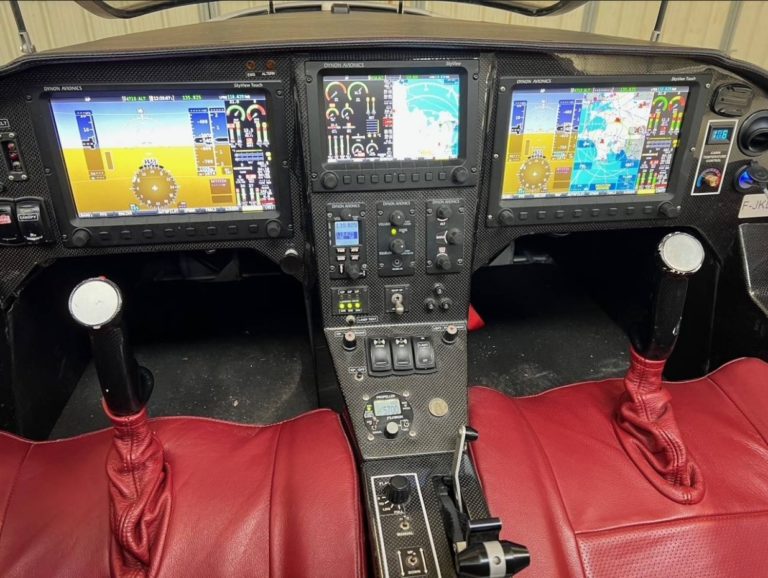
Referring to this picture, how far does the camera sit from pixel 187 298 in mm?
2293

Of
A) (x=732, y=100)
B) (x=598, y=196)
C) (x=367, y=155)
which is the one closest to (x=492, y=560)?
(x=367, y=155)

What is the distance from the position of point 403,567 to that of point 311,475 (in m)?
0.24

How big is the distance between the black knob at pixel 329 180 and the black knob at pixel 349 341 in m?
0.37

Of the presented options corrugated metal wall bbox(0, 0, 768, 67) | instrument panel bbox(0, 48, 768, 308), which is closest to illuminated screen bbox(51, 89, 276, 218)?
instrument panel bbox(0, 48, 768, 308)

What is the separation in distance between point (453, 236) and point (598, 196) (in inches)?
16.7

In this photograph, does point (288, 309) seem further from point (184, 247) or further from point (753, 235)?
point (753, 235)

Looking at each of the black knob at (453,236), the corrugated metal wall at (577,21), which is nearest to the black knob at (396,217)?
the black knob at (453,236)

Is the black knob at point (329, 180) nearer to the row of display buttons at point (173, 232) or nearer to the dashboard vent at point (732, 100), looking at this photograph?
the row of display buttons at point (173, 232)

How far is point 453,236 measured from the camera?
1410 millimetres

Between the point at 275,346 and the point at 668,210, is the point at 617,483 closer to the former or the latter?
the point at 668,210

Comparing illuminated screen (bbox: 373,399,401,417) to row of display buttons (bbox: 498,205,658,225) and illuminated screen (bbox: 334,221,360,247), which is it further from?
row of display buttons (bbox: 498,205,658,225)

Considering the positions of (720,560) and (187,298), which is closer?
(720,560)

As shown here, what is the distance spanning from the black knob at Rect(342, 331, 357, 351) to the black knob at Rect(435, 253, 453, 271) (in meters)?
0.28

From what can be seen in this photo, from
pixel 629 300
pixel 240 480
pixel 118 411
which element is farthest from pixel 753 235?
pixel 118 411
